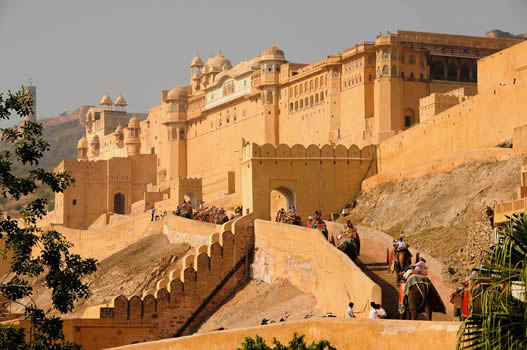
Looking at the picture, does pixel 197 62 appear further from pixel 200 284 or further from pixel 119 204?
pixel 200 284

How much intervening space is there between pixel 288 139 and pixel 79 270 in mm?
43144

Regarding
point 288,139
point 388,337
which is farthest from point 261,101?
point 388,337

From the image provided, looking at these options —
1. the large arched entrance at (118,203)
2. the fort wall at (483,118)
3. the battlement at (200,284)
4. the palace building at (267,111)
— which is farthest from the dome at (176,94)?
the battlement at (200,284)

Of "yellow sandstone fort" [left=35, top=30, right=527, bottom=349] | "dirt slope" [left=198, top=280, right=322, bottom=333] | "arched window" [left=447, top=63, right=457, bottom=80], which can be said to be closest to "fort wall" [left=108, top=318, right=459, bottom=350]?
"yellow sandstone fort" [left=35, top=30, right=527, bottom=349]

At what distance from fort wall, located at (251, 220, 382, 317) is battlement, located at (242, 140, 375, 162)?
6.76 metres

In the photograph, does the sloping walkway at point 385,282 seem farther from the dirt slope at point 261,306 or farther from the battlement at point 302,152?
the battlement at point 302,152

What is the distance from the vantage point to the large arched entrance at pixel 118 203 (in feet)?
239

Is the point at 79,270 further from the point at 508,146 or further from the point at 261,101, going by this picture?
the point at 261,101

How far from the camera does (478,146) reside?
116 ft

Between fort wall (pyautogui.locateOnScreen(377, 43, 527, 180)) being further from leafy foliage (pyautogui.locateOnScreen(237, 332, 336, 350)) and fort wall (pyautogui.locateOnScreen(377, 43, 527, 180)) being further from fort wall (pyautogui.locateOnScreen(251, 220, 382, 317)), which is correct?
leafy foliage (pyautogui.locateOnScreen(237, 332, 336, 350))

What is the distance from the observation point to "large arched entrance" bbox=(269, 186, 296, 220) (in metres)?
38.9

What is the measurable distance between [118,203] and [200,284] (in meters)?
42.2

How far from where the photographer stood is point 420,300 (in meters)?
15.2

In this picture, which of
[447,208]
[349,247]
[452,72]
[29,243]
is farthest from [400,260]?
[452,72]
